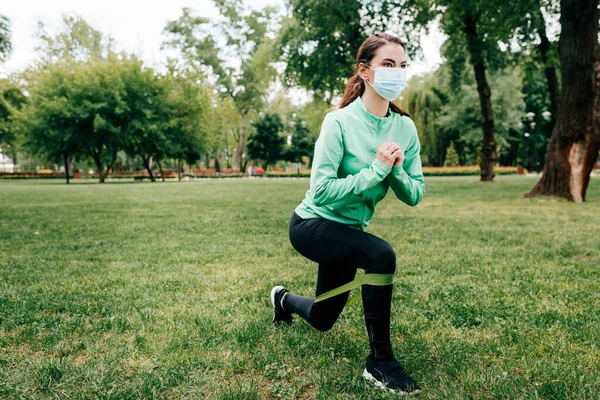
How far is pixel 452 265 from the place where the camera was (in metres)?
6.29

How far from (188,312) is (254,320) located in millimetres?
661

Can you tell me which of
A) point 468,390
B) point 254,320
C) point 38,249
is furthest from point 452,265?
point 38,249

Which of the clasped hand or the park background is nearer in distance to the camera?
the clasped hand

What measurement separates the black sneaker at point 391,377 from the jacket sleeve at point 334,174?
0.96m

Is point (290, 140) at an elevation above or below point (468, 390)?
above

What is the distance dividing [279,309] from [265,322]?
231 millimetres

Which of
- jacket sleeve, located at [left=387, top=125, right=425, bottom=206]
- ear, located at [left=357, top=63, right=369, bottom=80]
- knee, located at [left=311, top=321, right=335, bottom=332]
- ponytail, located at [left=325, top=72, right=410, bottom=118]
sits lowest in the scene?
knee, located at [left=311, top=321, right=335, bottom=332]

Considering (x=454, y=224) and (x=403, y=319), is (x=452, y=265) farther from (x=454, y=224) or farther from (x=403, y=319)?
(x=454, y=224)

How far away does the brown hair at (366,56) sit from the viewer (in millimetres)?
2885

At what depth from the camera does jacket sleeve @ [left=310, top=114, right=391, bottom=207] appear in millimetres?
2555

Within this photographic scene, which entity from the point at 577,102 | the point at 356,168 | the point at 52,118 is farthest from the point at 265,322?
the point at 52,118

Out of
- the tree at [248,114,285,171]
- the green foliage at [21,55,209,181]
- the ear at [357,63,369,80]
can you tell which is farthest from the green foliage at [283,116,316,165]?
the ear at [357,63,369,80]

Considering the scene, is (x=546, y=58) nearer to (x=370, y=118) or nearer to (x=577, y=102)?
(x=577, y=102)

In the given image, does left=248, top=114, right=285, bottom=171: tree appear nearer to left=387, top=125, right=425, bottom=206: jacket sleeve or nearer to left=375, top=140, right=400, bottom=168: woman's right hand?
left=387, top=125, right=425, bottom=206: jacket sleeve
